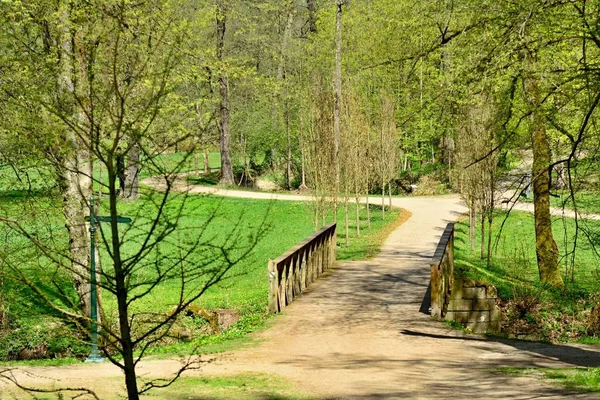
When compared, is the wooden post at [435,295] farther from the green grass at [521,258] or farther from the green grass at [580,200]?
the green grass at [580,200]

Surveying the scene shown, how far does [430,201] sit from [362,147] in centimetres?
1508

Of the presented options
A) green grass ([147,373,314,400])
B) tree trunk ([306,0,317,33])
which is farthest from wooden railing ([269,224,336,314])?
tree trunk ([306,0,317,33])

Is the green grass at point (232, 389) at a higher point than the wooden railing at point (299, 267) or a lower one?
lower

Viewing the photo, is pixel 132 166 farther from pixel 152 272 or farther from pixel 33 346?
Answer: pixel 33 346

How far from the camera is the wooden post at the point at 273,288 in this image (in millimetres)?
14812

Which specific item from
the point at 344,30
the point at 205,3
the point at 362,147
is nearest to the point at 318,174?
the point at 362,147

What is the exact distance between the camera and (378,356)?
1162 cm

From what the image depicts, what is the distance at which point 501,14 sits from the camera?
1129cm

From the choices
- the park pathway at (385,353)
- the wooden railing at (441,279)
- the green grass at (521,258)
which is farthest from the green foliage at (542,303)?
the park pathway at (385,353)

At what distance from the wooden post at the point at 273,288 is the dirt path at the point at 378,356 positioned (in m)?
0.24

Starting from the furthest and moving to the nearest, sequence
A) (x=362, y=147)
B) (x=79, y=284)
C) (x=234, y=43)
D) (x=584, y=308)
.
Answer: (x=234, y=43), (x=362, y=147), (x=584, y=308), (x=79, y=284)

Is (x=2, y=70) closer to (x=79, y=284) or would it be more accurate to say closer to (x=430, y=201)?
(x=79, y=284)

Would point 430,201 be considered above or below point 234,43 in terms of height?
below

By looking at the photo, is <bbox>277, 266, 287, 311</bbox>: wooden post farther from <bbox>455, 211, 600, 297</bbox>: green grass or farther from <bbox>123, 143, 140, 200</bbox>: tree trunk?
<bbox>455, 211, 600, 297</bbox>: green grass
